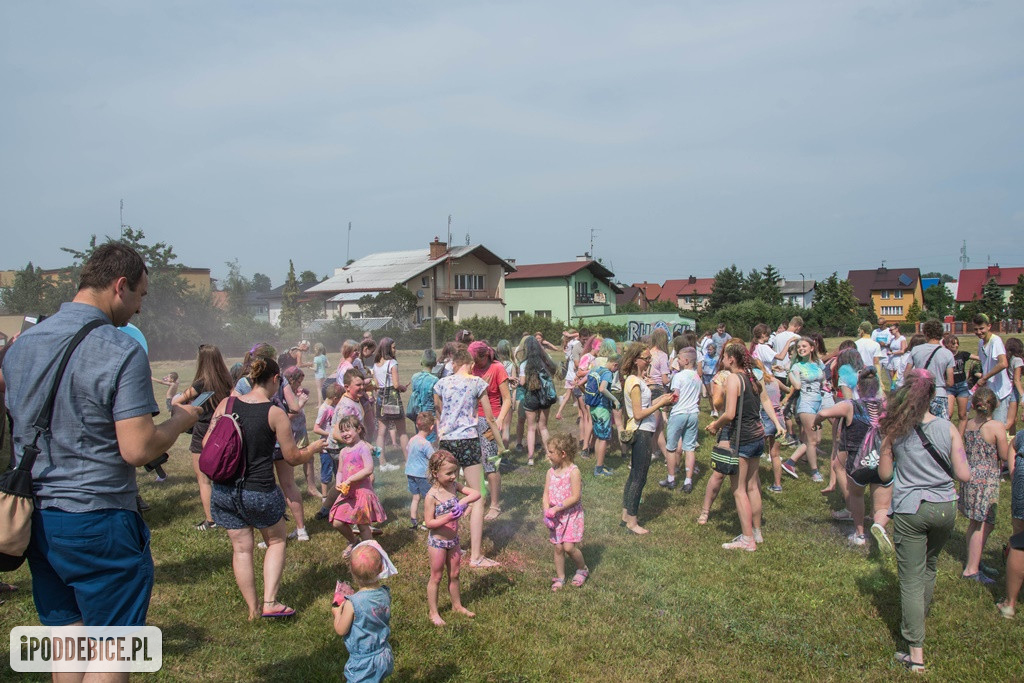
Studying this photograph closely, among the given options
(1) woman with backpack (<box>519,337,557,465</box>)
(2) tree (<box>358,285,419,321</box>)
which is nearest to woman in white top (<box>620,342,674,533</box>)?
(1) woman with backpack (<box>519,337,557,465</box>)

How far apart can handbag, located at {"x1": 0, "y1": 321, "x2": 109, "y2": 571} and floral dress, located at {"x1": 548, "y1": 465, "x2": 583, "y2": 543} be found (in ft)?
12.1

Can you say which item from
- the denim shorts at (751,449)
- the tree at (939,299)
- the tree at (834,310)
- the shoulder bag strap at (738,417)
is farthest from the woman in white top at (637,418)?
the tree at (939,299)

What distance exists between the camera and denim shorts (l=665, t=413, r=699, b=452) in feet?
27.8

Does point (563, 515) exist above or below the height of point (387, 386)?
below

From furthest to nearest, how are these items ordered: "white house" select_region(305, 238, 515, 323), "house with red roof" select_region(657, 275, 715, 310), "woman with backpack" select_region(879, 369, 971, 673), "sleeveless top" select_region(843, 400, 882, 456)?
"house with red roof" select_region(657, 275, 715, 310) → "white house" select_region(305, 238, 515, 323) → "sleeveless top" select_region(843, 400, 882, 456) → "woman with backpack" select_region(879, 369, 971, 673)

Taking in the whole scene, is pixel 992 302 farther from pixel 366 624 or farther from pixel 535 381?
pixel 366 624

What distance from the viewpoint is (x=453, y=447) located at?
614 centimetres

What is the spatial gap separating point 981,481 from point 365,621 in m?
5.08

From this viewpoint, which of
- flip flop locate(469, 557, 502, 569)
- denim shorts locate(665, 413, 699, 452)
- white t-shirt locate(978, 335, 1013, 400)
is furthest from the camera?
white t-shirt locate(978, 335, 1013, 400)

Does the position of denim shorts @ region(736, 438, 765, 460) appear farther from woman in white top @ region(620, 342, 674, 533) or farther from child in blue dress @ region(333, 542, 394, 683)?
child in blue dress @ region(333, 542, 394, 683)

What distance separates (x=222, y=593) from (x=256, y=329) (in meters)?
37.2

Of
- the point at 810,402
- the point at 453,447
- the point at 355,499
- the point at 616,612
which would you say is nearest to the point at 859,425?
the point at 810,402

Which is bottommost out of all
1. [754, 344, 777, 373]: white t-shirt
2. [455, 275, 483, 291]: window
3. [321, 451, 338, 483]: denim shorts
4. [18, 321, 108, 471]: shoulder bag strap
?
[321, 451, 338, 483]: denim shorts

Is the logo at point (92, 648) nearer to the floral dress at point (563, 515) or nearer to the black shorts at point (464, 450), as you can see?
the floral dress at point (563, 515)
